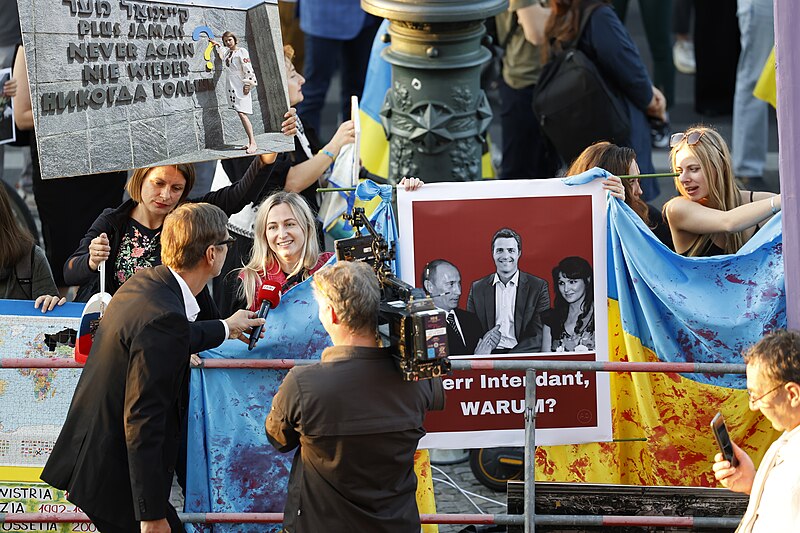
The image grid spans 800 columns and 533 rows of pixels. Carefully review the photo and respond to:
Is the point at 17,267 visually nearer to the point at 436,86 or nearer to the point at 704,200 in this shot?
the point at 436,86

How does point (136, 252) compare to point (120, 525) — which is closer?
point (120, 525)

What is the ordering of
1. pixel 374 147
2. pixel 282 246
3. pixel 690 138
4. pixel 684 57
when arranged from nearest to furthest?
pixel 282 246, pixel 690 138, pixel 374 147, pixel 684 57

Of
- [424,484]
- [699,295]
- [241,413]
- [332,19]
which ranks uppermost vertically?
[332,19]

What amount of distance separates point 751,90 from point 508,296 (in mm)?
5657

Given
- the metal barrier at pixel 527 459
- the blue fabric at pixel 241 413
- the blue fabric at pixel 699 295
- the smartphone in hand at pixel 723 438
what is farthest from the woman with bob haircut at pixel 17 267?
the smartphone in hand at pixel 723 438

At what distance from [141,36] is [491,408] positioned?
7.23ft

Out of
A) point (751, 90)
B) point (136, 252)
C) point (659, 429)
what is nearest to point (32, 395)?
point (136, 252)

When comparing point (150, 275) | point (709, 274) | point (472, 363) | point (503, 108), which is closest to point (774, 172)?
point (503, 108)

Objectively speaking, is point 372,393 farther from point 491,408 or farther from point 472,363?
point 491,408

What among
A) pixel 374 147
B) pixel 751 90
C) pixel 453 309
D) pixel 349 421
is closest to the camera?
pixel 349 421

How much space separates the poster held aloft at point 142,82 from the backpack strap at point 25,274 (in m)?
0.75

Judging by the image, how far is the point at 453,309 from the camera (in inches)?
227

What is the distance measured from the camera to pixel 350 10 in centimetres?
1052

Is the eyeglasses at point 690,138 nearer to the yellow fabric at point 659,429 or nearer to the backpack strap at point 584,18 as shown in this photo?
the yellow fabric at point 659,429
